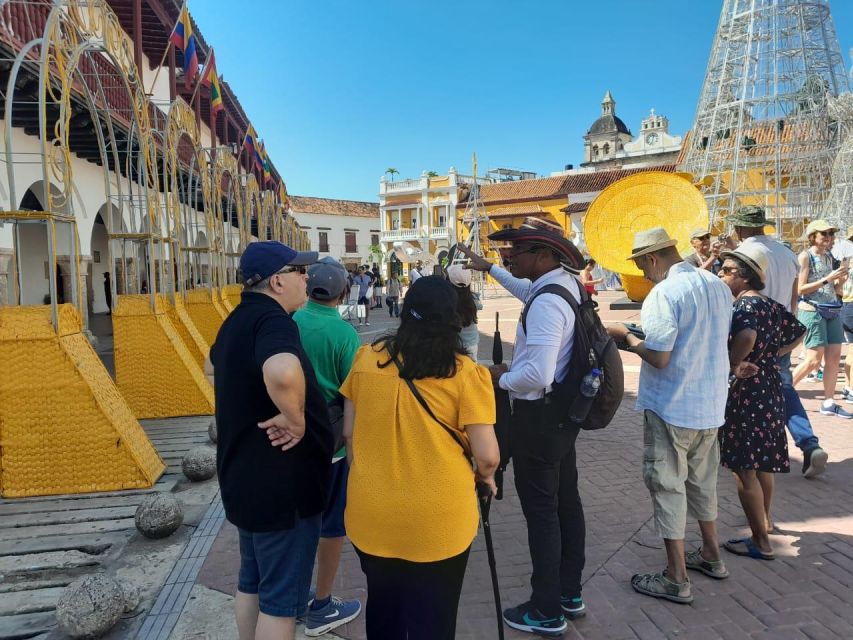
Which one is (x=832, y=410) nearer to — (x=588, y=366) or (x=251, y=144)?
(x=588, y=366)

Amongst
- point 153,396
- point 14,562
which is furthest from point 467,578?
point 153,396

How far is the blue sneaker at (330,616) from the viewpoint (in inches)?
108

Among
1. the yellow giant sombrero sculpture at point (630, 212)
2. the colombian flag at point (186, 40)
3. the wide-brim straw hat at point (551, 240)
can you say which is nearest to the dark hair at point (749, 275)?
the wide-brim straw hat at point (551, 240)

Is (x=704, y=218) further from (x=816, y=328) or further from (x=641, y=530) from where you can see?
(x=641, y=530)

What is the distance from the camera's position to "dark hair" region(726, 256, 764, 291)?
10.7 feet

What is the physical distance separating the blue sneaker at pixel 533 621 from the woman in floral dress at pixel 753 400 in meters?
1.34

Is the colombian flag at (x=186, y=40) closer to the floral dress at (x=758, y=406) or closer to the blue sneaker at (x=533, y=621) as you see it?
the floral dress at (x=758, y=406)

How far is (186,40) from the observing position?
41.1ft

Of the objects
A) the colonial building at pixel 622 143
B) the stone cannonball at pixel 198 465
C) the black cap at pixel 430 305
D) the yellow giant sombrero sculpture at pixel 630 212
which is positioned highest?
the colonial building at pixel 622 143

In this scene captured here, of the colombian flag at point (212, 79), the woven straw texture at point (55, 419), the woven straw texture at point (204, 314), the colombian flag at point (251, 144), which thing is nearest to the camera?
the woven straw texture at point (55, 419)

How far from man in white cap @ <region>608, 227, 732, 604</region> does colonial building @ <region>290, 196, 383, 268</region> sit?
5629cm

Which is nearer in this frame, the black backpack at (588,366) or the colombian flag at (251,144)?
the black backpack at (588,366)

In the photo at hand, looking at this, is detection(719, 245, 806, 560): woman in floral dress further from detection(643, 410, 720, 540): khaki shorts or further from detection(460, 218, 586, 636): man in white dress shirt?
detection(460, 218, 586, 636): man in white dress shirt

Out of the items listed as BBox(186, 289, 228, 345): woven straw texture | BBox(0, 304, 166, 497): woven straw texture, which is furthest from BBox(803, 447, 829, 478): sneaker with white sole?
BBox(186, 289, 228, 345): woven straw texture
